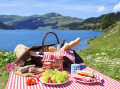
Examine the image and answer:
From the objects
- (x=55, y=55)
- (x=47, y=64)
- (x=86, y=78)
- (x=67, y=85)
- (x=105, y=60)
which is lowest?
(x=105, y=60)

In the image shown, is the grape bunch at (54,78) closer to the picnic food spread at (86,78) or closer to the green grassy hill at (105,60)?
the picnic food spread at (86,78)

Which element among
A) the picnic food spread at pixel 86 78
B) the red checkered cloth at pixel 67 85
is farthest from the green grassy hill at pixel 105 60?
the picnic food spread at pixel 86 78

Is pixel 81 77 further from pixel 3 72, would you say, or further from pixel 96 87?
pixel 3 72

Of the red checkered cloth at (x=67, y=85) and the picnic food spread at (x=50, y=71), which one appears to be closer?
the red checkered cloth at (x=67, y=85)

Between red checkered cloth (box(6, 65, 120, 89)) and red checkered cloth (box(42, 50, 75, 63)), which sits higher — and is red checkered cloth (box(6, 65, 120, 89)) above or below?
below

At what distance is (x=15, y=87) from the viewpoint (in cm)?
306

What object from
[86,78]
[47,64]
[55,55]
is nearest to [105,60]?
[55,55]

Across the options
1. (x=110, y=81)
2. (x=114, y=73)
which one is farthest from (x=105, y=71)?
(x=110, y=81)

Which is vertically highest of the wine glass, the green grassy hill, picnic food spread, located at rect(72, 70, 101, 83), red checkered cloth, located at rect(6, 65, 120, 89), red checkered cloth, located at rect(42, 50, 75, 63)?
red checkered cloth, located at rect(42, 50, 75, 63)

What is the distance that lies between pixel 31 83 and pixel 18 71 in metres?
0.97

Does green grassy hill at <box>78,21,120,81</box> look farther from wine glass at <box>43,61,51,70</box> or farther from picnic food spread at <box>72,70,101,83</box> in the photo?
wine glass at <box>43,61,51,70</box>

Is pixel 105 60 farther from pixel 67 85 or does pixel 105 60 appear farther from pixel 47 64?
pixel 67 85

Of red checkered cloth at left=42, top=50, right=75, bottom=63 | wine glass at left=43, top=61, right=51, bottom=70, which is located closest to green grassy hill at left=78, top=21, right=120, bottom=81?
red checkered cloth at left=42, top=50, right=75, bottom=63

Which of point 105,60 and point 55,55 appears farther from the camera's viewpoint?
point 105,60
